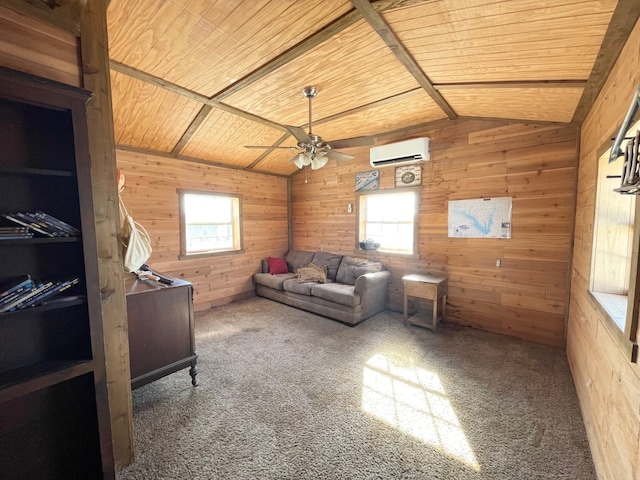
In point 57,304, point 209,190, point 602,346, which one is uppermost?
point 209,190

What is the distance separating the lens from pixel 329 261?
5.01 m

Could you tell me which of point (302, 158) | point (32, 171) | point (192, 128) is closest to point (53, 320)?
point (32, 171)

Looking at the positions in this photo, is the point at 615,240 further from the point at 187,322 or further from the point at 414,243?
the point at 187,322

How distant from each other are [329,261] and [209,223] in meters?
2.33

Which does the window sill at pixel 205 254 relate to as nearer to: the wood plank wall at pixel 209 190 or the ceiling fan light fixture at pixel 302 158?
the wood plank wall at pixel 209 190

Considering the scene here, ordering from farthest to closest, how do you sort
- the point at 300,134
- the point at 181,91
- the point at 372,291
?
the point at 372,291, the point at 300,134, the point at 181,91

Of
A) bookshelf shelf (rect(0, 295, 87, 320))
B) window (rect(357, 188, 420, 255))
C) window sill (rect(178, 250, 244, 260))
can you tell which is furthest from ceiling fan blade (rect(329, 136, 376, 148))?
window sill (rect(178, 250, 244, 260))

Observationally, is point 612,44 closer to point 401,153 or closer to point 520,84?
point 520,84

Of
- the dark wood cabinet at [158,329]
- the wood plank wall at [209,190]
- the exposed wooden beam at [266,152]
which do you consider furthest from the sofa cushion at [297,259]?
the dark wood cabinet at [158,329]

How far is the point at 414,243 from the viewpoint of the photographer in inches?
168

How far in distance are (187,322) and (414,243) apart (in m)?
3.36

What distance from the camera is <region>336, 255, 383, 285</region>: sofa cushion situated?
4.45 m

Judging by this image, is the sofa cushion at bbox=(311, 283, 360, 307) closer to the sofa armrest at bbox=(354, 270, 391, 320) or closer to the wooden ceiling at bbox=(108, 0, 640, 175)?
the sofa armrest at bbox=(354, 270, 391, 320)

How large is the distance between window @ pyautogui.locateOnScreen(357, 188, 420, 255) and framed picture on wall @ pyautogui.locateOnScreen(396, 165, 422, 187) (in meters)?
0.11
